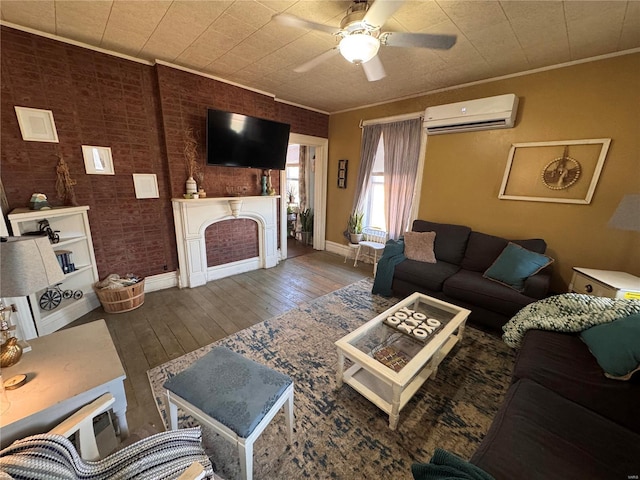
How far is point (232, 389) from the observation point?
1.24 metres

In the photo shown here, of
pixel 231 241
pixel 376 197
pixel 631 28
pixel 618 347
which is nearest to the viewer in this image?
pixel 618 347

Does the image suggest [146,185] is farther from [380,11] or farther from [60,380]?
[380,11]

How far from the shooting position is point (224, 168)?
3.56 meters

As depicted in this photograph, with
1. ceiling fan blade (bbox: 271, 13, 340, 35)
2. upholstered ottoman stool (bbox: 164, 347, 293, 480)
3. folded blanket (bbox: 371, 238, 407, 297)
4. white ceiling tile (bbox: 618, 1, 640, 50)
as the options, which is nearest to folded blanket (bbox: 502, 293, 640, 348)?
folded blanket (bbox: 371, 238, 407, 297)

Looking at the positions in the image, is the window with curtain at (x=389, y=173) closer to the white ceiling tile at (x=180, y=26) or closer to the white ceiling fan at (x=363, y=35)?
the white ceiling fan at (x=363, y=35)

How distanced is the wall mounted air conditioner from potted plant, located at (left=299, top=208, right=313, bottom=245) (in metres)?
2.96

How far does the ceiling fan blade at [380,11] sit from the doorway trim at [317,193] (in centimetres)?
282

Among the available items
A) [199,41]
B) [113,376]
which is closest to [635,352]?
[113,376]

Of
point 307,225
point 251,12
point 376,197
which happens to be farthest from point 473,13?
point 307,225

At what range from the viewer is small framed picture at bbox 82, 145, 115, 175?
261 cm

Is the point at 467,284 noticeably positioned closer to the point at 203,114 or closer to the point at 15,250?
the point at 15,250

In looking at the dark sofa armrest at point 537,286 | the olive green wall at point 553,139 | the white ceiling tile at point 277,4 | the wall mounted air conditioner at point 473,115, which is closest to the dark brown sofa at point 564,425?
the dark sofa armrest at point 537,286

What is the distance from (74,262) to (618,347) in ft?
14.7

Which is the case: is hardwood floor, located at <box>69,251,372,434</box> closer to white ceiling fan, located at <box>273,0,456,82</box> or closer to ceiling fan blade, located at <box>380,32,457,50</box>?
white ceiling fan, located at <box>273,0,456,82</box>
